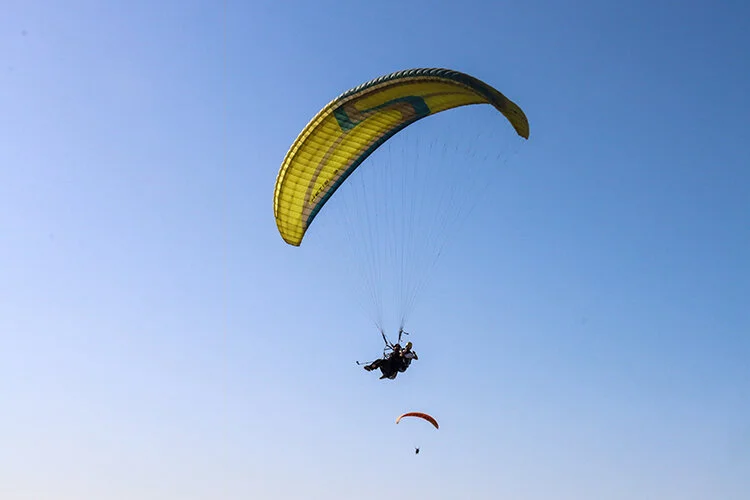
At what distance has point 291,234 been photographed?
122ft

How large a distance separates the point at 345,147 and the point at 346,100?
111 inches

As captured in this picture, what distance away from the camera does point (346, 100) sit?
3272 cm

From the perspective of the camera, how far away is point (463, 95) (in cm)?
3288

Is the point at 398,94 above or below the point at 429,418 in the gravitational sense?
above

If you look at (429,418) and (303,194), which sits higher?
(303,194)

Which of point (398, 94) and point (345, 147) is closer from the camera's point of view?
point (398, 94)

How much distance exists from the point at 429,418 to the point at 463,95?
38.5 ft

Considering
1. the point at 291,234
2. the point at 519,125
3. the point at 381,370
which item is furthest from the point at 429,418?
the point at 519,125

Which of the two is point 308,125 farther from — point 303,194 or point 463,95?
point 463,95

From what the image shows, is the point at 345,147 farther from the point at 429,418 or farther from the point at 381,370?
the point at 429,418

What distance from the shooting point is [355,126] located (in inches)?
1347

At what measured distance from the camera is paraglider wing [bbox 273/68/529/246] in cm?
3148

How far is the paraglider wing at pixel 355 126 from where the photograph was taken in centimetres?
3148

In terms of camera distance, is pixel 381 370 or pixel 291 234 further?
pixel 291 234
